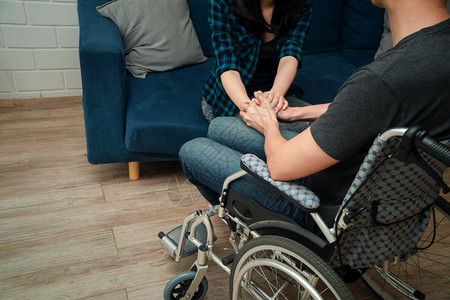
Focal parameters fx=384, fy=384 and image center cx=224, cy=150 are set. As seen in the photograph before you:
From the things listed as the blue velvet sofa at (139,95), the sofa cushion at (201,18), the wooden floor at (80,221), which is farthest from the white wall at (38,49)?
the sofa cushion at (201,18)

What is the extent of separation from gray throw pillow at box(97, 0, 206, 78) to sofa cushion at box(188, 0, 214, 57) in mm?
79

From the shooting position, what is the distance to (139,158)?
1.72 meters

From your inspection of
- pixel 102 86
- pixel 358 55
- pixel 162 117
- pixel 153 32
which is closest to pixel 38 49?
pixel 153 32

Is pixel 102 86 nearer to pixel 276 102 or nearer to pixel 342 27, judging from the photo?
pixel 276 102

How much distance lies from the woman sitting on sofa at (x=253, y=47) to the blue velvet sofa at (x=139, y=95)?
213 millimetres

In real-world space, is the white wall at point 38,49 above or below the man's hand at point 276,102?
below

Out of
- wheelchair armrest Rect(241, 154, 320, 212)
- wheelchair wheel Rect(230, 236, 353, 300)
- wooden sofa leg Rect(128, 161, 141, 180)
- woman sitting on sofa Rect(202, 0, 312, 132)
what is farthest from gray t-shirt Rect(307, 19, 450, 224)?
wooden sofa leg Rect(128, 161, 141, 180)

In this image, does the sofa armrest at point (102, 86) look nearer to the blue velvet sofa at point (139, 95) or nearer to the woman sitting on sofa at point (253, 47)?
the blue velvet sofa at point (139, 95)

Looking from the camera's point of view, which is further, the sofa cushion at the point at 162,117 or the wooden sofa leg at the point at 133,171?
the wooden sofa leg at the point at 133,171

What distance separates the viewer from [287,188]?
2.78 feet

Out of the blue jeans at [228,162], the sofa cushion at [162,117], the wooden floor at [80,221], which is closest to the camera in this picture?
the blue jeans at [228,162]

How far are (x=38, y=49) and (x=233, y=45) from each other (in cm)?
145

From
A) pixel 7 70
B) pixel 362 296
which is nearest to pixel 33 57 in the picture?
pixel 7 70

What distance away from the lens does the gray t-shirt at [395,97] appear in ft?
2.29
